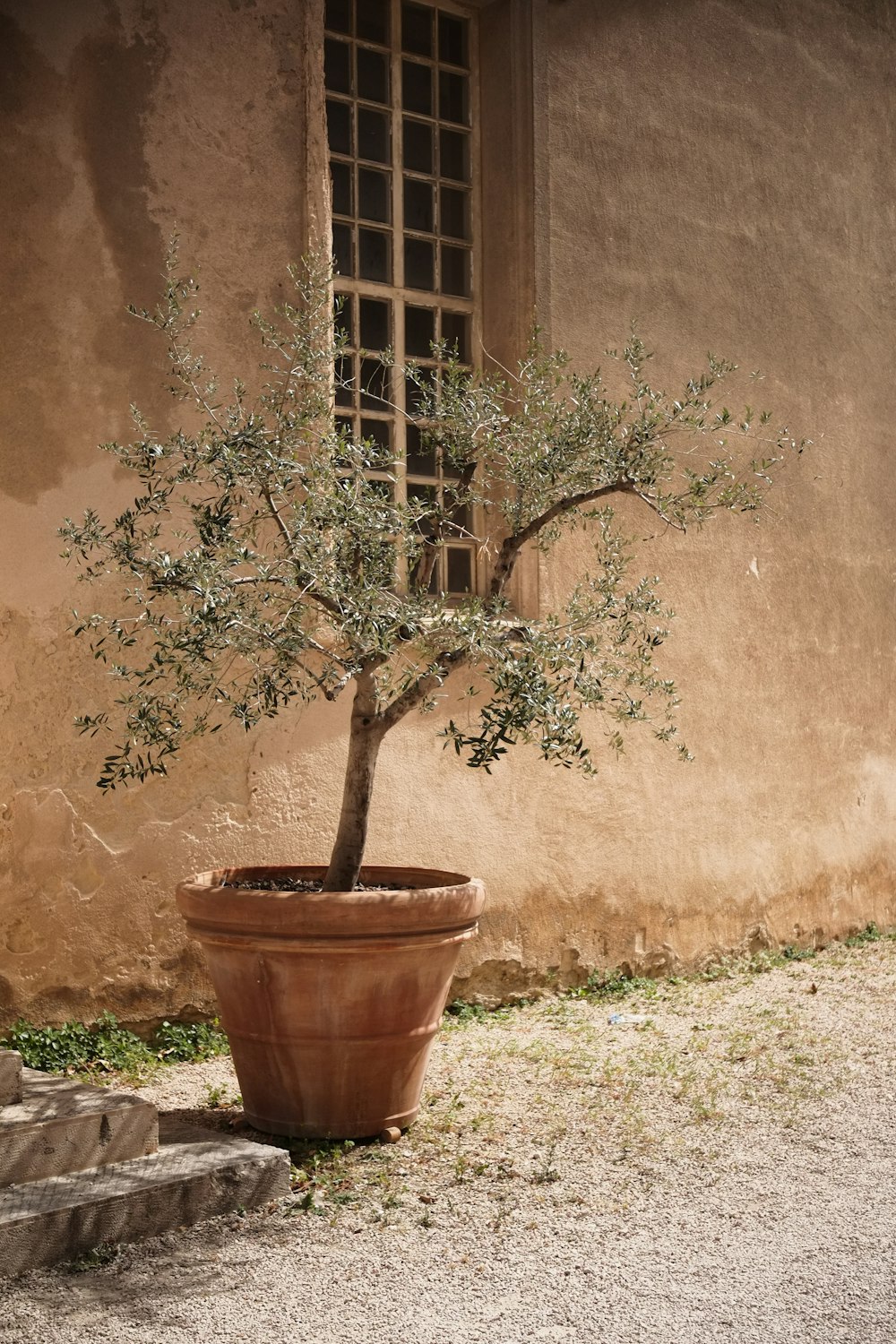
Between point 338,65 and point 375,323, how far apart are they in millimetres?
1117

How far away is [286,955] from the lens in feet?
13.3

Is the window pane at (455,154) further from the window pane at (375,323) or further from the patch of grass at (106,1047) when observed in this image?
the patch of grass at (106,1047)

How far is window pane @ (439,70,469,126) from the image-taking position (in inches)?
256

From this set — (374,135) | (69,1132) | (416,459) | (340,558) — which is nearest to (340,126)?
(374,135)

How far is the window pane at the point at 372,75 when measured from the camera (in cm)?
620

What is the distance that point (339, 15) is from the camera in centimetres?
615

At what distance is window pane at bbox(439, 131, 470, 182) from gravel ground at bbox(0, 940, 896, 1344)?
3886mm

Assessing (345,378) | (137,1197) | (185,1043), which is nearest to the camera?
(137,1197)

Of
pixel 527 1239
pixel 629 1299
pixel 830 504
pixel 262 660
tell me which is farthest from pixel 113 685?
pixel 830 504

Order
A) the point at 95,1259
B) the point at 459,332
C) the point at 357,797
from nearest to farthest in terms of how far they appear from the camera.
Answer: the point at 95,1259
the point at 357,797
the point at 459,332

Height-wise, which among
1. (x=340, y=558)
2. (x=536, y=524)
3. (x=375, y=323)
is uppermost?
(x=375, y=323)

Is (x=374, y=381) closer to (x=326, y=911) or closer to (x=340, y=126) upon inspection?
(x=340, y=126)

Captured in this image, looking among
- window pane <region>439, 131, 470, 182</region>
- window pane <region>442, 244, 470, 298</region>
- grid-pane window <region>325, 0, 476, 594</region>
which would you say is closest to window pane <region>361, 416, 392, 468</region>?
grid-pane window <region>325, 0, 476, 594</region>

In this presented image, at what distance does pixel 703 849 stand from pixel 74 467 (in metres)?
3.53
